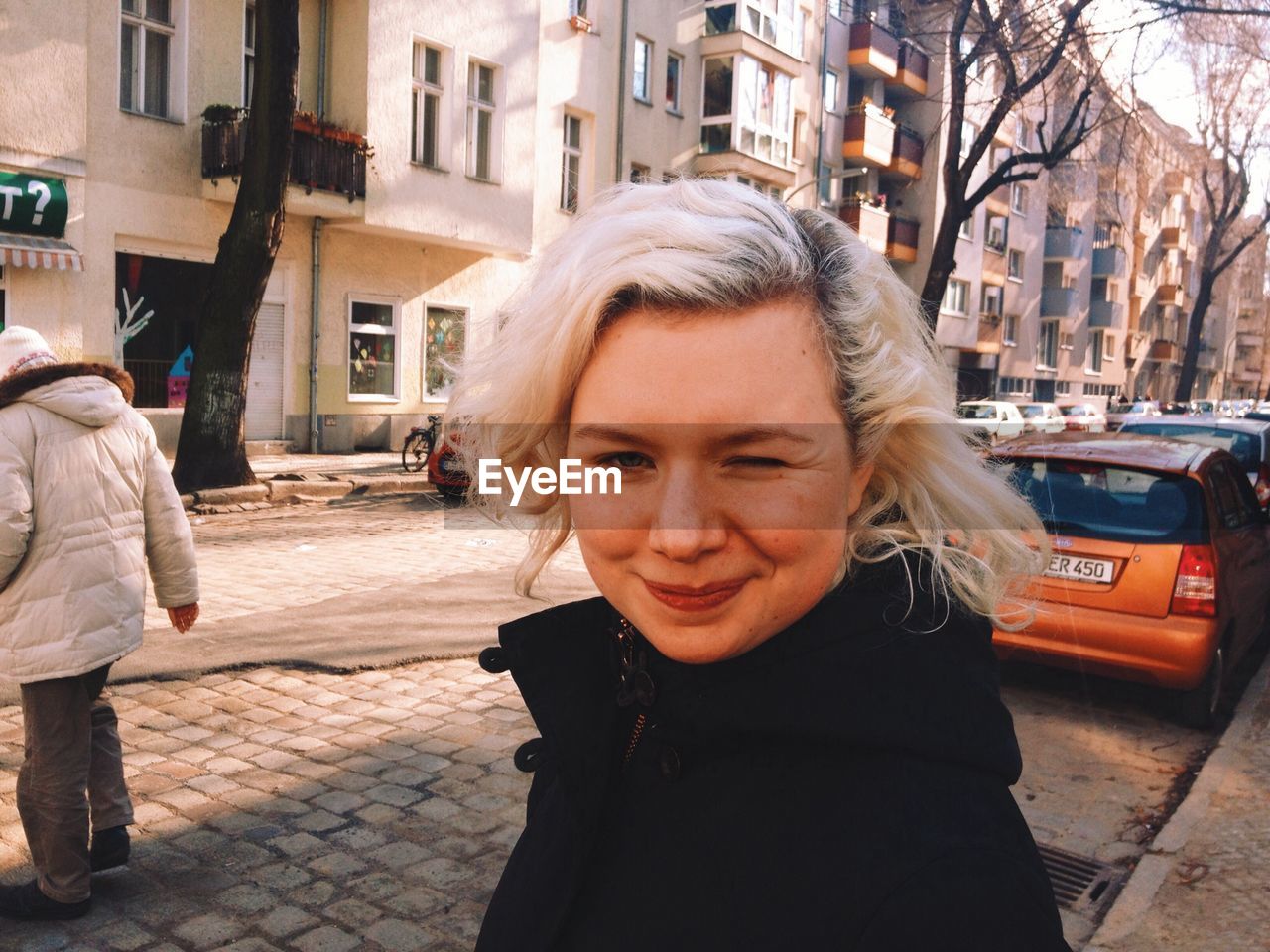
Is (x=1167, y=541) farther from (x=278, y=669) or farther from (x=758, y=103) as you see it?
(x=758, y=103)

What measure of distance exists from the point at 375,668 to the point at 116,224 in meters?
13.4

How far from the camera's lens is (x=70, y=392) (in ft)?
12.3

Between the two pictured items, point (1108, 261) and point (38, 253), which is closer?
point (38, 253)

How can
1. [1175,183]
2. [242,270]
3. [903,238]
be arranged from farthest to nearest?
[1175,183] → [903,238] → [242,270]

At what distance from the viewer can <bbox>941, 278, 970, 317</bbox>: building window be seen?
42.2 m

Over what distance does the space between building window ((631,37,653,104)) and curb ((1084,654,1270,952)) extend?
2397 centimetres

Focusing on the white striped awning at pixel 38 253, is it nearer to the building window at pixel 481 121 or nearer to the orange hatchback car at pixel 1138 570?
the building window at pixel 481 121

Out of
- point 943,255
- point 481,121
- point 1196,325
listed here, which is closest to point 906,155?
point 1196,325

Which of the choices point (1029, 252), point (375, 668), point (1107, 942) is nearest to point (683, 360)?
Answer: point (1107, 942)

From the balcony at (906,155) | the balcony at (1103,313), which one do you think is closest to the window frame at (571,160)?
the balcony at (906,155)

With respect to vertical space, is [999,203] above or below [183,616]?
above

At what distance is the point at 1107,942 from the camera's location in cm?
371

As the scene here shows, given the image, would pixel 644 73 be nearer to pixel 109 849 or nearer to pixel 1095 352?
pixel 109 849

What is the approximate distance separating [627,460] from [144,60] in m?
19.2
